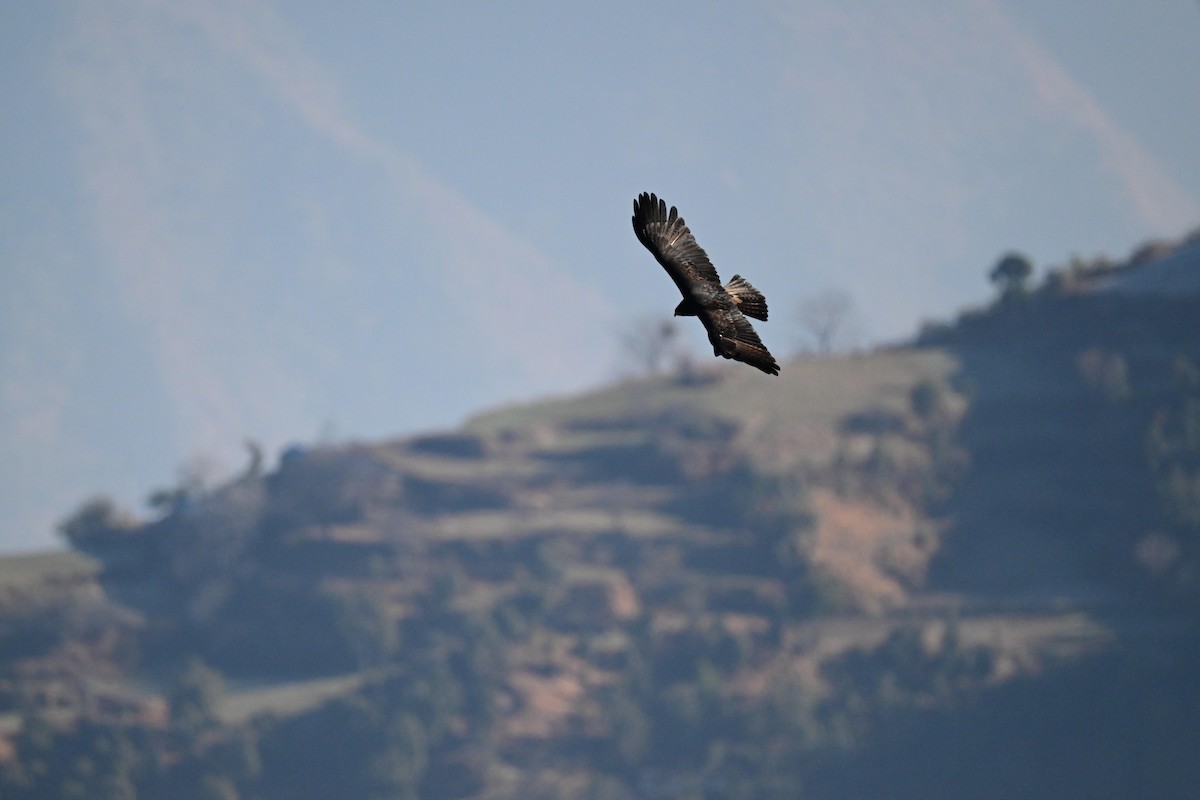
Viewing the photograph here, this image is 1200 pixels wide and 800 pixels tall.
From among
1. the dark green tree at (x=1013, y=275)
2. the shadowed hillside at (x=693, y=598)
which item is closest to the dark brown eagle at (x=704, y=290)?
the shadowed hillside at (x=693, y=598)

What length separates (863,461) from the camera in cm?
12338

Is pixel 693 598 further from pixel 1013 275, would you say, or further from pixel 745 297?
pixel 745 297

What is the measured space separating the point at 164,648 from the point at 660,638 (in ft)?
133

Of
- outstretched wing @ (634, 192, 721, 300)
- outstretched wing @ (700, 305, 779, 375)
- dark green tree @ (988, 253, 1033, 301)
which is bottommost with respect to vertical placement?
outstretched wing @ (700, 305, 779, 375)

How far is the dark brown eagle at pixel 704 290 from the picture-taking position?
51.3 ft

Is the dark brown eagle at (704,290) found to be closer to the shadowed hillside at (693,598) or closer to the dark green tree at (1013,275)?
the shadowed hillside at (693,598)

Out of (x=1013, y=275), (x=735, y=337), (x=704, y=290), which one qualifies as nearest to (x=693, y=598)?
(x=1013, y=275)

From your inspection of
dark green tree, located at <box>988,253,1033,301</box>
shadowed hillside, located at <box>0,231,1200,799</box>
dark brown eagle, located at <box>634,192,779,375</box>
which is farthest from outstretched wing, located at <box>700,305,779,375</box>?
dark green tree, located at <box>988,253,1033,301</box>

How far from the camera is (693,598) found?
11344cm

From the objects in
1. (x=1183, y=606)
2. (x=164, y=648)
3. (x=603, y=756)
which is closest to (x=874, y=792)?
(x=603, y=756)

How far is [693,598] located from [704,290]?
99.0 meters

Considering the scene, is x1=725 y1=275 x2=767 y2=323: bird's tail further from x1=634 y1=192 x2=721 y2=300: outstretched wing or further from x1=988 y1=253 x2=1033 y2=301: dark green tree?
x1=988 y1=253 x2=1033 y2=301: dark green tree

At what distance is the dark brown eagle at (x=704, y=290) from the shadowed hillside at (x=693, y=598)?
8703 cm

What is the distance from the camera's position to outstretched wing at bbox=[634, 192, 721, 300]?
15617mm
